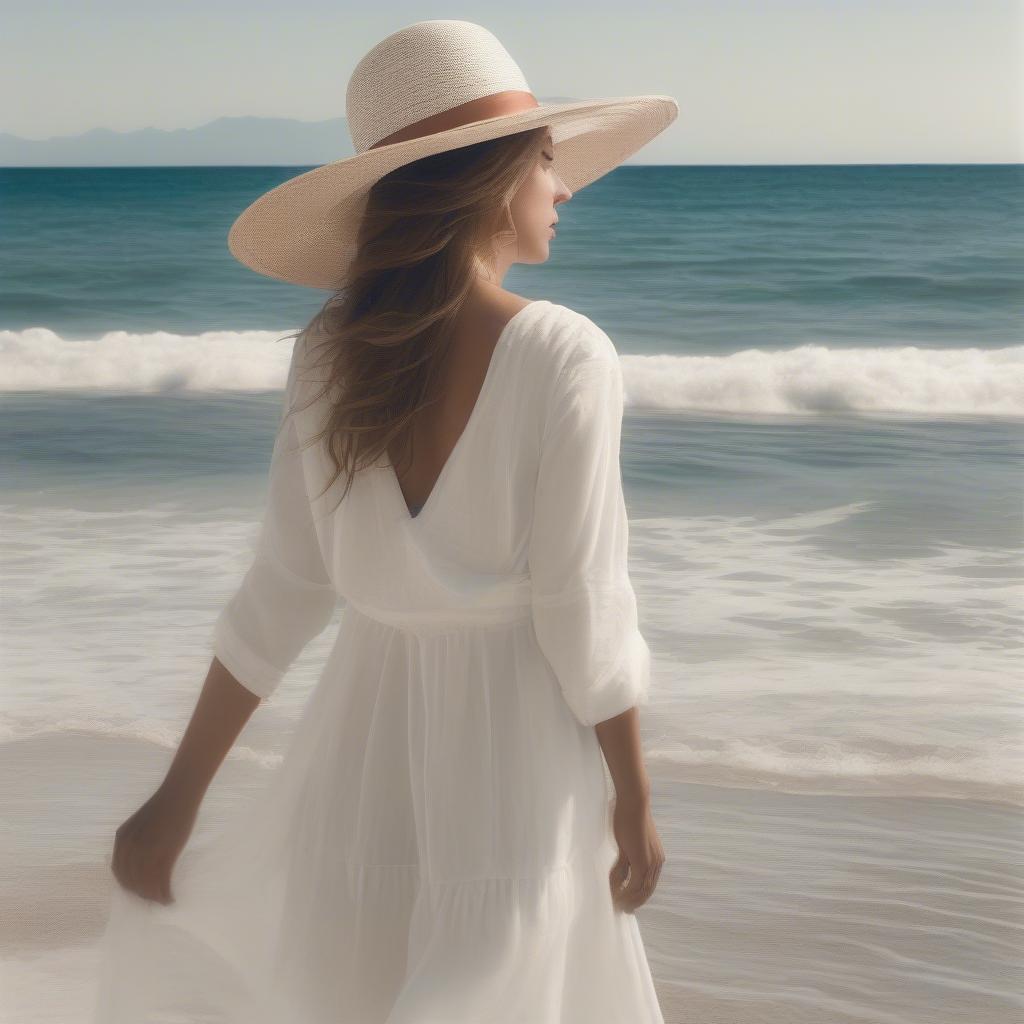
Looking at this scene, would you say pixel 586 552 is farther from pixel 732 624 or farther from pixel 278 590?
pixel 732 624

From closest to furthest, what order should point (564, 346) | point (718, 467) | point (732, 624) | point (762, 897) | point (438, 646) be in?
point (564, 346) < point (438, 646) < point (762, 897) < point (732, 624) < point (718, 467)

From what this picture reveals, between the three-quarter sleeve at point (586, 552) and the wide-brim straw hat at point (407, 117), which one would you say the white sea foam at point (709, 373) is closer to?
the wide-brim straw hat at point (407, 117)

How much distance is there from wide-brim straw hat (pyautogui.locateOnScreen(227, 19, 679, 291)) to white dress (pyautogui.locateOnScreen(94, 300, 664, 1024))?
0.57 feet

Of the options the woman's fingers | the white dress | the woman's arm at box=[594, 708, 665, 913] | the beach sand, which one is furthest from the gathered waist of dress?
the beach sand

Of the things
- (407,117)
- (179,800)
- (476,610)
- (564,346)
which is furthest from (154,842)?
(407,117)

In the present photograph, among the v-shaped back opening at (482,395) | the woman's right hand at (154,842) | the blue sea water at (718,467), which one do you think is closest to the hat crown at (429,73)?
the v-shaped back opening at (482,395)

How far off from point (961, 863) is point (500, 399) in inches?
88.8

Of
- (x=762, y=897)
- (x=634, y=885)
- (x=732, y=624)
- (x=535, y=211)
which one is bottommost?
(x=732, y=624)

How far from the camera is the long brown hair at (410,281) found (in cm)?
126

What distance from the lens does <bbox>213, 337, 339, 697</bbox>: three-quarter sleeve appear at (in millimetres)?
1455

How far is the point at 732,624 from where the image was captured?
4.92 metres

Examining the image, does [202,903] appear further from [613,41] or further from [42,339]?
[613,41]

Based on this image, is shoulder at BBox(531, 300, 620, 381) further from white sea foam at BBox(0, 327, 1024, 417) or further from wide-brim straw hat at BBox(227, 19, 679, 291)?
white sea foam at BBox(0, 327, 1024, 417)

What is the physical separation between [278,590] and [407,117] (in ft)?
1.73
